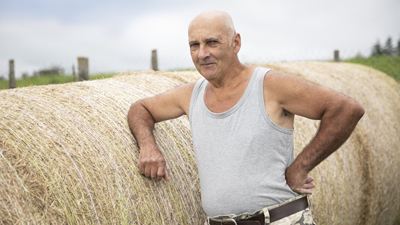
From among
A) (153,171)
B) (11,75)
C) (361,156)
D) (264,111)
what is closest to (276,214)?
(264,111)

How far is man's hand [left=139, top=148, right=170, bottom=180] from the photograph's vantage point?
405 centimetres

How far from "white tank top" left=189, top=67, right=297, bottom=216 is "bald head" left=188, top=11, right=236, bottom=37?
0.37m

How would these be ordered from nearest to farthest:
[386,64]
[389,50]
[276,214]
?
[276,214], [386,64], [389,50]

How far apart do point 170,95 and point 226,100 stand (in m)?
0.60

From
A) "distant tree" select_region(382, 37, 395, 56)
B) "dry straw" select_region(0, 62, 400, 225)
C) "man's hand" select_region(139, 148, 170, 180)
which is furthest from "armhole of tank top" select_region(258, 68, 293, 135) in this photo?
"distant tree" select_region(382, 37, 395, 56)

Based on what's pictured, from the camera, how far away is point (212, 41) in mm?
3863

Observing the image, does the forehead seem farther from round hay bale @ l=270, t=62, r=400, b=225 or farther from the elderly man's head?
round hay bale @ l=270, t=62, r=400, b=225

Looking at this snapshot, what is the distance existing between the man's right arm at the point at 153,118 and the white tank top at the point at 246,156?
15.4 inches

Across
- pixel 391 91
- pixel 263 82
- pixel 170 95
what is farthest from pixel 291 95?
pixel 391 91

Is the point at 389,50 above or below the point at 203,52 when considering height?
below

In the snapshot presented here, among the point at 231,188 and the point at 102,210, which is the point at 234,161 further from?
the point at 102,210

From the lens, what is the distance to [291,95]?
147 inches

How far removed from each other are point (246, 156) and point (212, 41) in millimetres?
796

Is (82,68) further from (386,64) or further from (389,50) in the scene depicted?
(389,50)
